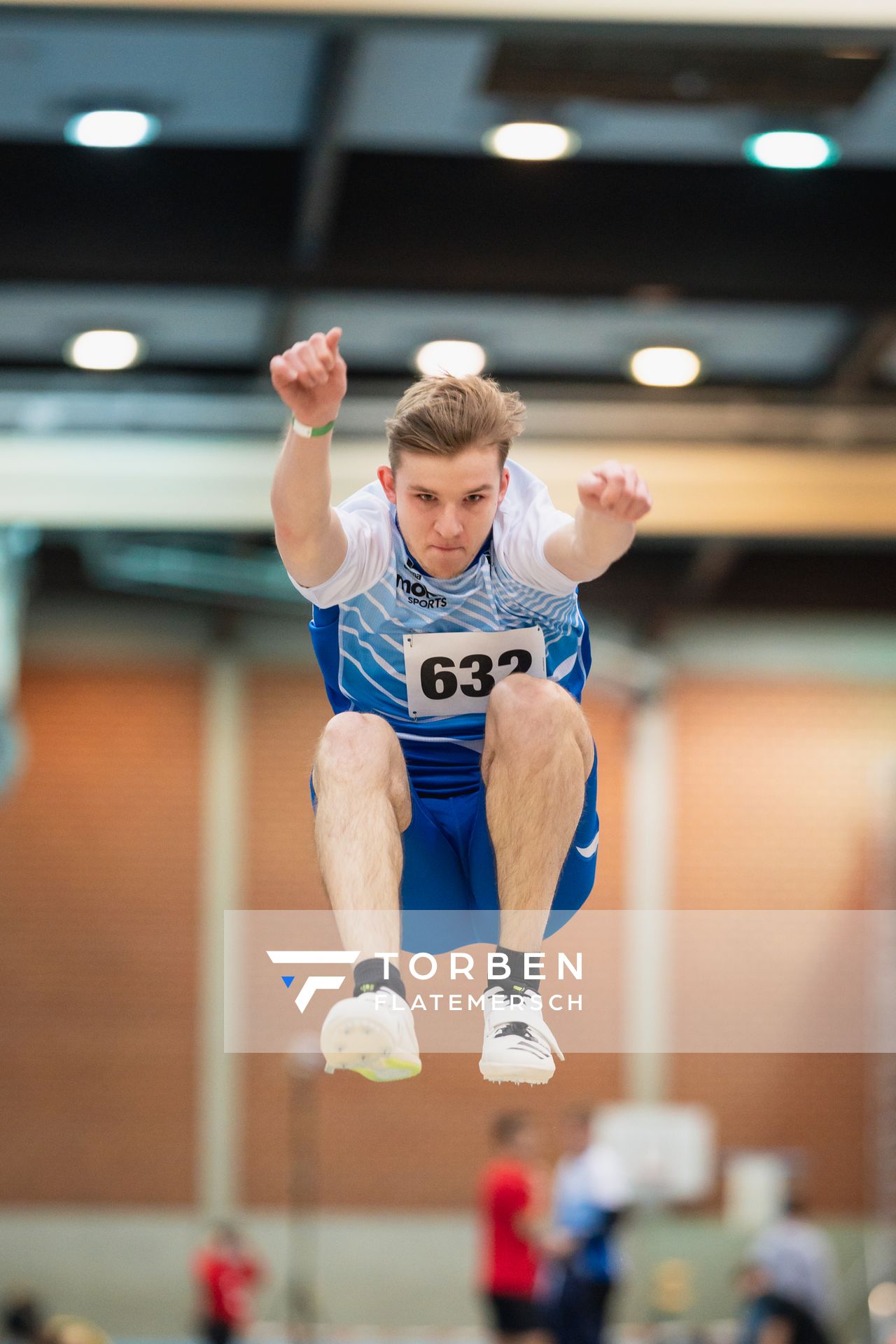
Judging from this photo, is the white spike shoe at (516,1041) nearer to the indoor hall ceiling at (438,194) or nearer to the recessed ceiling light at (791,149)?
the indoor hall ceiling at (438,194)

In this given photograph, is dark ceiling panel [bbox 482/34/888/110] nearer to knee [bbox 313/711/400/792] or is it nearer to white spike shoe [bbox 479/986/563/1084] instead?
knee [bbox 313/711/400/792]

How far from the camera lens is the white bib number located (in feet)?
11.8

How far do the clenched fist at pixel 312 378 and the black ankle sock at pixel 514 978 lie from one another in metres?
1.20

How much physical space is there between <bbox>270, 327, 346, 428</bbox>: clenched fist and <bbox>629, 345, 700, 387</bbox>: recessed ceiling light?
761 centimetres

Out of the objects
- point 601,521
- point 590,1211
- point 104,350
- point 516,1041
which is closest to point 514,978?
point 516,1041

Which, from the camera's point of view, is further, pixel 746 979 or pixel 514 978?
pixel 746 979

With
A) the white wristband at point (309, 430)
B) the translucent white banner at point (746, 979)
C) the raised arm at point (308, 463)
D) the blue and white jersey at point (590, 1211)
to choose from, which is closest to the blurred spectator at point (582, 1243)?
the blue and white jersey at point (590, 1211)

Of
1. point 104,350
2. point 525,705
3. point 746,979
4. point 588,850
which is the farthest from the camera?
point 746,979

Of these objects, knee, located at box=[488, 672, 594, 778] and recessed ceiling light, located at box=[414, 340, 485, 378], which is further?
recessed ceiling light, located at box=[414, 340, 485, 378]

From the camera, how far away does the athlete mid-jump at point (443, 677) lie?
322 cm

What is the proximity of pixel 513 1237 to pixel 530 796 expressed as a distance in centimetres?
778

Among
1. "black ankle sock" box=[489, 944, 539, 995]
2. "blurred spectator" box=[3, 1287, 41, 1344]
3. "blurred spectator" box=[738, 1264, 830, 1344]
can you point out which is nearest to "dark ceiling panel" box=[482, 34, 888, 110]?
"black ankle sock" box=[489, 944, 539, 995]

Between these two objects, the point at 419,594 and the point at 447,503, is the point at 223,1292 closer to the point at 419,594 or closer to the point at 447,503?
the point at 419,594

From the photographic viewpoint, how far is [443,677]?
3631 mm
